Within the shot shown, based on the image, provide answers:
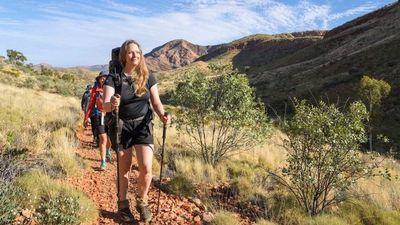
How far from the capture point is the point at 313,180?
21.1 ft

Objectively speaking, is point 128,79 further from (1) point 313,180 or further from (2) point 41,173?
(1) point 313,180

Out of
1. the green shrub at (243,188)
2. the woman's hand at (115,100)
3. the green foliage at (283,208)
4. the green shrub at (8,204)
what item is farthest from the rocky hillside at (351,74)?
the green shrub at (8,204)

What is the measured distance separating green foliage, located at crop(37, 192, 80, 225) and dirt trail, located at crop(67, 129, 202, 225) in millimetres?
458

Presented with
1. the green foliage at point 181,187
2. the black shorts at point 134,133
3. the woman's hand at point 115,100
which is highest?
the woman's hand at point 115,100

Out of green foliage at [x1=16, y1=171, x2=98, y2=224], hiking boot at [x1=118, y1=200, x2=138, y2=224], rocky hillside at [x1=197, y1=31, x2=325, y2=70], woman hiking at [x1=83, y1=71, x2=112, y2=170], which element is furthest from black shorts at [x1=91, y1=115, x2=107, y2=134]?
rocky hillside at [x1=197, y1=31, x2=325, y2=70]

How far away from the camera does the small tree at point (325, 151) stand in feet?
20.7

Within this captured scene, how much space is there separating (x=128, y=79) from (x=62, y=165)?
268cm

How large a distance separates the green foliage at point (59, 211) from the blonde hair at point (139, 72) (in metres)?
1.44

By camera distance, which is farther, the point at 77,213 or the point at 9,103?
the point at 9,103

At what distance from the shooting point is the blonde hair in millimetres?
4664

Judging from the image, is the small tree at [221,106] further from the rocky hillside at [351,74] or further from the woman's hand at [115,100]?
the rocky hillside at [351,74]

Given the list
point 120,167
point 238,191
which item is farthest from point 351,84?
point 120,167

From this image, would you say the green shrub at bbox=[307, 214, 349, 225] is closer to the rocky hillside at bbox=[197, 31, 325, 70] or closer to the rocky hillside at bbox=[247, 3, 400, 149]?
the rocky hillside at bbox=[247, 3, 400, 149]

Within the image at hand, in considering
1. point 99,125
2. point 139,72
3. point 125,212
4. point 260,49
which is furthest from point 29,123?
point 260,49
